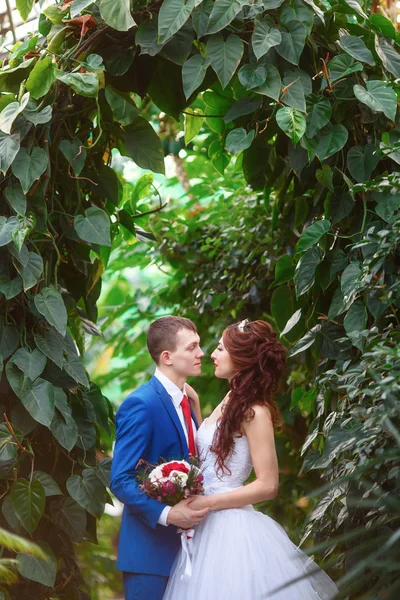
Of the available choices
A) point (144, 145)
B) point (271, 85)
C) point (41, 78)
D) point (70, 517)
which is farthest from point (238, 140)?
point (70, 517)

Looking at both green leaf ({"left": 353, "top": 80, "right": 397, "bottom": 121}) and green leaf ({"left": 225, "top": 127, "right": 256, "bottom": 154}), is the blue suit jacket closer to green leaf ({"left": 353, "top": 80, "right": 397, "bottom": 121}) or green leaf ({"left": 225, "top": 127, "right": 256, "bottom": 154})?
green leaf ({"left": 225, "top": 127, "right": 256, "bottom": 154})

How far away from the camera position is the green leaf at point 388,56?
2.61m

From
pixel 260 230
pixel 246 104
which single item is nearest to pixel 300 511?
pixel 260 230

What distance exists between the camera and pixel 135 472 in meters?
2.60

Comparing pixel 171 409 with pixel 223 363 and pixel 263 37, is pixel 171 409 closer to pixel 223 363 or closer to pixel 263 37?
pixel 223 363

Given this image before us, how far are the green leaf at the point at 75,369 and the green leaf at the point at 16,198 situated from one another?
0.53 metres

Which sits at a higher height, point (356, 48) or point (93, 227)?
point (356, 48)

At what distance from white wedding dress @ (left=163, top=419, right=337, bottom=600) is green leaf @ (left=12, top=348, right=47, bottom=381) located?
63 centimetres

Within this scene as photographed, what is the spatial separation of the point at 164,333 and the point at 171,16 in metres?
1.06

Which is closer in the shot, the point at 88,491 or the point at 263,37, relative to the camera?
the point at 263,37

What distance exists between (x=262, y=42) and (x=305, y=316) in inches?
37.3

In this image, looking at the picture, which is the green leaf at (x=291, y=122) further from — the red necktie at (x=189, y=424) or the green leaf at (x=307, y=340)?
the red necktie at (x=189, y=424)

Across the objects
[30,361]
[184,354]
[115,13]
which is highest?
[115,13]

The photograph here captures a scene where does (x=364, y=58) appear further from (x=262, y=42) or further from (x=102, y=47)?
(x=102, y=47)
